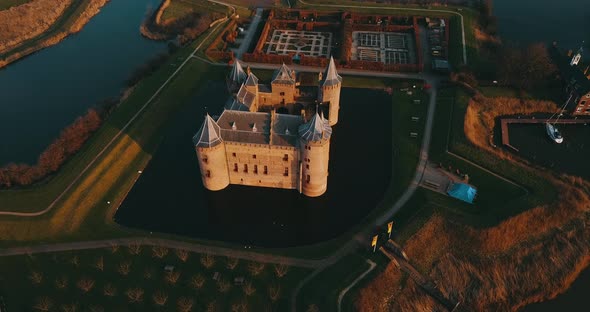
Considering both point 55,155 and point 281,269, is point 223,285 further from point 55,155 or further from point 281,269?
point 55,155

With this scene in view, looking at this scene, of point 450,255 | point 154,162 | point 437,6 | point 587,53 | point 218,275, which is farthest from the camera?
point 437,6

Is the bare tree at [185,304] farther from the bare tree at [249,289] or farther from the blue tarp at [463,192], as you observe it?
the blue tarp at [463,192]

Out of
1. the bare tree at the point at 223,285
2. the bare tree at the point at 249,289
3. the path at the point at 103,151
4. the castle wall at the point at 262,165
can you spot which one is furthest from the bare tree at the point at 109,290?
the castle wall at the point at 262,165

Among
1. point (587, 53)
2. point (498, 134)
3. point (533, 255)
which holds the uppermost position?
point (587, 53)

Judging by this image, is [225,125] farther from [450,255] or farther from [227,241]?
[450,255]

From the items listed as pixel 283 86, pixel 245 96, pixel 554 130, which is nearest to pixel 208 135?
pixel 245 96

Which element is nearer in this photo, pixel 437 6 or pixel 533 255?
pixel 533 255

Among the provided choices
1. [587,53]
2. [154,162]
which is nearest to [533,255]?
[154,162]
